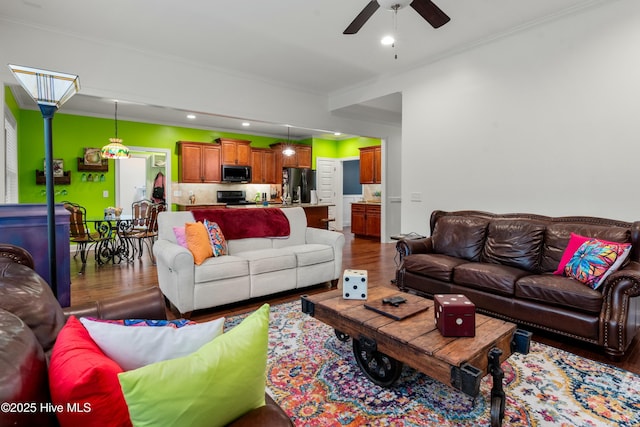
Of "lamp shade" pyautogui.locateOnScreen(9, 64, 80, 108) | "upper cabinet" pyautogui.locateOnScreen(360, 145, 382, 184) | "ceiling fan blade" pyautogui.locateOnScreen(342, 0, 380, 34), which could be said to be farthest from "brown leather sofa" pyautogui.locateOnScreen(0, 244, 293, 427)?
"upper cabinet" pyautogui.locateOnScreen(360, 145, 382, 184)

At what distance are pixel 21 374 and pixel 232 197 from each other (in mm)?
8118

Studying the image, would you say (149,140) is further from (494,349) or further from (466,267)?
(494,349)

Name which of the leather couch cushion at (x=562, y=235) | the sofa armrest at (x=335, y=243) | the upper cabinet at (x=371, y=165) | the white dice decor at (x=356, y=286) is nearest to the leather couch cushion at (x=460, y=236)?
the leather couch cushion at (x=562, y=235)

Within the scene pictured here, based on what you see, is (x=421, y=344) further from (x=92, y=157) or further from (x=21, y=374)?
(x=92, y=157)

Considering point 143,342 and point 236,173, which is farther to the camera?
point 236,173

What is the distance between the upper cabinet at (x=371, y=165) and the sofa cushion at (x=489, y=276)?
4.96 m

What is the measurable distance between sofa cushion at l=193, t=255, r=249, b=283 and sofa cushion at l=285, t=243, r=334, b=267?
2.10 feet

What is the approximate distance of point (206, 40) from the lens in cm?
414

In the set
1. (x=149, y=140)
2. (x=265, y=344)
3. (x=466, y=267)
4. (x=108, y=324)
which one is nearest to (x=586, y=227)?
(x=466, y=267)

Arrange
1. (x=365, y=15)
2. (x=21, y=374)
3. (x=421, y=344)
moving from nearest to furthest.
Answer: (x=21, y=374)
(x=421, y=344)
(x=365, y=15)

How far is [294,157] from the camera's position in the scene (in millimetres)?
9352

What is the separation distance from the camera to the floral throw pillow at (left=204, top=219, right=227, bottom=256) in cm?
354

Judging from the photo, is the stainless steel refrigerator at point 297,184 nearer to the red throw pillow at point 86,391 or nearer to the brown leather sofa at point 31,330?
the brown leather sofa at point 31,330

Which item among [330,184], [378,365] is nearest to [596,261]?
[378,365]
